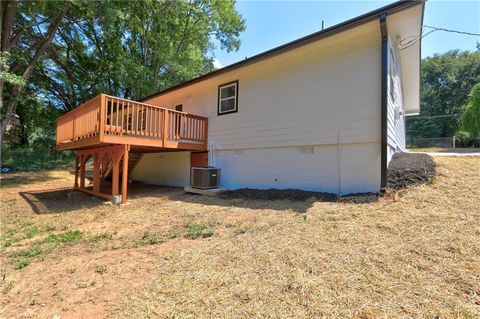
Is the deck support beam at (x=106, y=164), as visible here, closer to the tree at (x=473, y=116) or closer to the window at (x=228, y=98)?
the window at (x=228, y=98)

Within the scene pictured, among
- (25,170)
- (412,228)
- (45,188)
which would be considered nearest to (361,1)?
(412,228)

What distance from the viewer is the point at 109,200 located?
7.42 metres

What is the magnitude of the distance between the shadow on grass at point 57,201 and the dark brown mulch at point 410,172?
7.65 metres

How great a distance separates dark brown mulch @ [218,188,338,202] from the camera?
234 inches

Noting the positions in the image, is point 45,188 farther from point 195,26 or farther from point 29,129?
point 195,26

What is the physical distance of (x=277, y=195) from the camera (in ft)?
21.2

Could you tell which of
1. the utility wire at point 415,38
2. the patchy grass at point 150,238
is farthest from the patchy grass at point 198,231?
the utility wire at point 415,38

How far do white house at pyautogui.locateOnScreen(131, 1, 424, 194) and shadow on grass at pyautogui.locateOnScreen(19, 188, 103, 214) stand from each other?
4.24 meters

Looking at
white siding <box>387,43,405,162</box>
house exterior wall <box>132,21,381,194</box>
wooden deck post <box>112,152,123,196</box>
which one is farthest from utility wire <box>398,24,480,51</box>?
wooden deck post <box>112,152,123,196</box>

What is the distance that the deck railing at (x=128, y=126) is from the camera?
6.56m

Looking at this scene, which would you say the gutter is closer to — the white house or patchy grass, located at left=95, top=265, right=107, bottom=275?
the white house

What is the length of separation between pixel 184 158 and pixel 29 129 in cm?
1605

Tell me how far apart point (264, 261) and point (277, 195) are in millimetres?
Answer: 3596

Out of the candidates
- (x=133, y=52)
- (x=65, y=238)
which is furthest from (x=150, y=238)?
(x=133, y=52)
